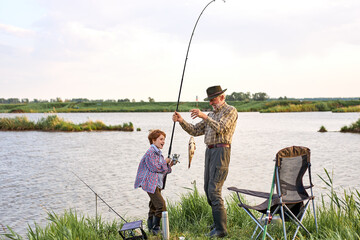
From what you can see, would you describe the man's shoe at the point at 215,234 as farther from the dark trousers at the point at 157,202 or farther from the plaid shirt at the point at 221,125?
the plaid shirt at the point at 221,125

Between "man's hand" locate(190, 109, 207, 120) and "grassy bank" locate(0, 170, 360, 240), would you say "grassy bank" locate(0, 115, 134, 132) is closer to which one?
"grassy bank" locate(0, 170, 360, 240)

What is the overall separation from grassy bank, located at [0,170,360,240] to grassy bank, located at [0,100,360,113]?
1801 inches

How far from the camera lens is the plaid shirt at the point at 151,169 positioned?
15.6ft

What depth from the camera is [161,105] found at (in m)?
94.5

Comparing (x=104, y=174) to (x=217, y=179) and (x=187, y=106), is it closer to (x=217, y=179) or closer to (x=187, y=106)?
(x=217, y=179)

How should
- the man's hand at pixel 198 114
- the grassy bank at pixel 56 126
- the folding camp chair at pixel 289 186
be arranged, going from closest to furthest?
the folding camp chair at pixel 289 186 → the man's hand at pixel 198 114 → the grassy bank at pixel 56 126

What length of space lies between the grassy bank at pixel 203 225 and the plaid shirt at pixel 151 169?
687mm

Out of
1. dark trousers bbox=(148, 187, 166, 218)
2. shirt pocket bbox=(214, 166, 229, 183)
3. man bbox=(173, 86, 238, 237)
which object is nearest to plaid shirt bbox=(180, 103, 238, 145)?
man bbox=(173, 86, 238, 237)

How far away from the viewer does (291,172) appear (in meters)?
4.42

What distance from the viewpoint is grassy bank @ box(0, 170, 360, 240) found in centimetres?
453

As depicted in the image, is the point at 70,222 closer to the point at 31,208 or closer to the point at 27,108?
Result: the point at 31,208

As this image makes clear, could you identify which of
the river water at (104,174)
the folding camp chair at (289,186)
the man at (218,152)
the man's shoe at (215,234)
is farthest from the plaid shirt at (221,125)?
the river water at (104,174)

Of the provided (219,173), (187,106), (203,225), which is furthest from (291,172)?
(187,106)

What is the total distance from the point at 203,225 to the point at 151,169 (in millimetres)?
1200
